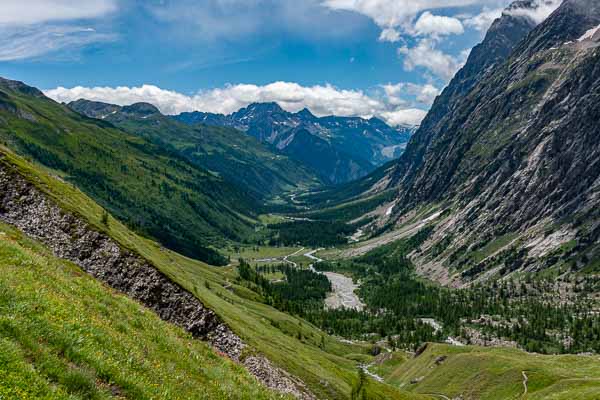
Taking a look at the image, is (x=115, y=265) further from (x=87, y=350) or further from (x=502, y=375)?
(x=502, y=375)

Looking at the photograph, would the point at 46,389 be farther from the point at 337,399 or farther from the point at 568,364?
the point at 568,364

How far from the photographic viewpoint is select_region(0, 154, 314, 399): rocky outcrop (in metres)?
52.7

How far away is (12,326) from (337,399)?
54.7m

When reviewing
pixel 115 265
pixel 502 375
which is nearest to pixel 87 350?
pixel 115 265

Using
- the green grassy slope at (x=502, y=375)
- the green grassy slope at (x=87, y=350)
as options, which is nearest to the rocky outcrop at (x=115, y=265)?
the green grassy slope at (x=87, y=350)

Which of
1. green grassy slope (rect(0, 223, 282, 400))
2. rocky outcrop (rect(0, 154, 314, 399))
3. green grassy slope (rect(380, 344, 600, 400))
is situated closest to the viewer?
green grassy slope (rect(0, 223, 282, 400))

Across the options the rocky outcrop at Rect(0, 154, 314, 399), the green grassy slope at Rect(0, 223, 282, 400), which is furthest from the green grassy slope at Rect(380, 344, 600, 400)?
the green grassy slope at Rect(0, 223, 282, 400)

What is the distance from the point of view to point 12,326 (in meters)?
15.4

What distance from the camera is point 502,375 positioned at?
92.9 metres

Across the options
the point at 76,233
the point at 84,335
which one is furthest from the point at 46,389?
the point at 76,233

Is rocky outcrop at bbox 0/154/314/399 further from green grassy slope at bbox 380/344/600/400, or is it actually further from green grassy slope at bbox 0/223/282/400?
green grassy slope at bbox 380/344/600/400

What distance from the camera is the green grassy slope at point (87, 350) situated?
14.0 meters

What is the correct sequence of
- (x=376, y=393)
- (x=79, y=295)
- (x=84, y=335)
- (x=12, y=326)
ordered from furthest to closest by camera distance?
(x=376, y=393) → (x=79, y=295) → (x=84, y=335) → (x=12, y=326)

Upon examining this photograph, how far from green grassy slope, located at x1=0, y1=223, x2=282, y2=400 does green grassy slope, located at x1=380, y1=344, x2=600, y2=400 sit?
6218 cm
